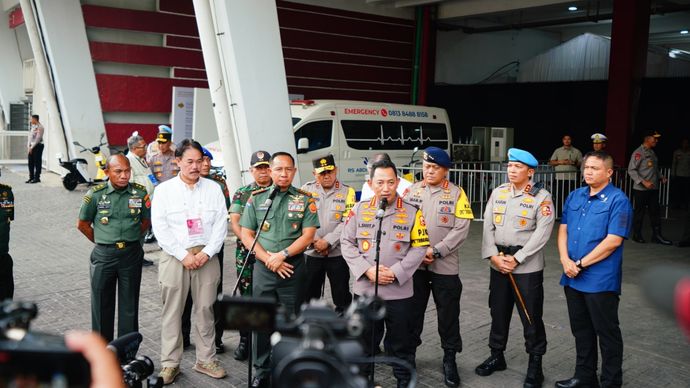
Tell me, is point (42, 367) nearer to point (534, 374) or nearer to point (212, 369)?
point (212, 369)

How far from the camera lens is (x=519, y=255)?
5066mm

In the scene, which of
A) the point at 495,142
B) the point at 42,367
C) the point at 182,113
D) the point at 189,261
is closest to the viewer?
the point at 42,367

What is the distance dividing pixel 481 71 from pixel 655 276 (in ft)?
76.9

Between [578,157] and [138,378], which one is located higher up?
[578,157]

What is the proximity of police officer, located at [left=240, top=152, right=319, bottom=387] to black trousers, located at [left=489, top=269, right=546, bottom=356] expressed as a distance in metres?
1.54

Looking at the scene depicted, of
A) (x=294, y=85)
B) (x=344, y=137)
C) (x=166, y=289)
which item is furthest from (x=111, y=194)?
(x=294, y=85)

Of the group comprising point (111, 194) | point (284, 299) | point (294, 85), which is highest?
point (294, 85)

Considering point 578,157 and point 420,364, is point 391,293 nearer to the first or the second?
point 420,364

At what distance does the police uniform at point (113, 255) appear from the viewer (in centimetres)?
526

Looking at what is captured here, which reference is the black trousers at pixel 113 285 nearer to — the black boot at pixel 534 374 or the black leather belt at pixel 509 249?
the black leather belt at pixel 509 249

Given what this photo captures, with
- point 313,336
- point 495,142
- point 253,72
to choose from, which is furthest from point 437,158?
point 495,142

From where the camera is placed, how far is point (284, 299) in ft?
16.6

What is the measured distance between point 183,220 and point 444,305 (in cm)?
212

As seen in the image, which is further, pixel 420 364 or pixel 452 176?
pixel 452 176
